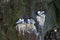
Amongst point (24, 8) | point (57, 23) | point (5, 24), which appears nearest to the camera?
point (5, 24)

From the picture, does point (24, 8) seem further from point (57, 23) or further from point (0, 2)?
point (57, 23)

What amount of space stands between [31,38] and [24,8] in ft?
2.05

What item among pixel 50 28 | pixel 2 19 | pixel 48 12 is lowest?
pixel 50 28

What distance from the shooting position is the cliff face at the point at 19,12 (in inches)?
40.8

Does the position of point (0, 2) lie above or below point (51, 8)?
above

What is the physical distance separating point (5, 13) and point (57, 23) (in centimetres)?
82

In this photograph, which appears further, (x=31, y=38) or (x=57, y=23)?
(x=57, y=23)

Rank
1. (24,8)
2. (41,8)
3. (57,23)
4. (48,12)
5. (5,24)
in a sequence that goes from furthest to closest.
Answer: (57,23)
(48,12)
(41,8)
(24,8)
(5,24)

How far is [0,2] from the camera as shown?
1.13 meters

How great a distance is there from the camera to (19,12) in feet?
4.18

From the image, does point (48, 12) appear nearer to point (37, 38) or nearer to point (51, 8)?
point (51, 8)

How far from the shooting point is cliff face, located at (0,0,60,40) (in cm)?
104

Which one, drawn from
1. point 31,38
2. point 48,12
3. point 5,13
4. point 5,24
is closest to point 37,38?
point 31,38

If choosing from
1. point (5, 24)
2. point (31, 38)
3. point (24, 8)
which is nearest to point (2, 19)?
point (5, 24)
